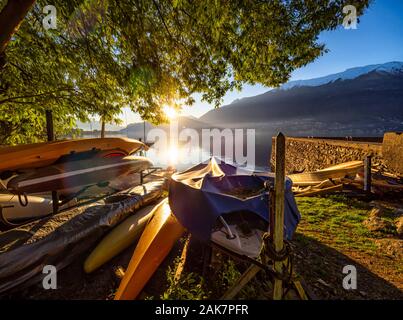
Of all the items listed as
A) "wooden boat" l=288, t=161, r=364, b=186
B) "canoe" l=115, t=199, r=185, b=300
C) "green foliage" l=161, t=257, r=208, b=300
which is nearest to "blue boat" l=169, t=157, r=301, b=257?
"green foliage" l=161, t=257, r=208, b=300

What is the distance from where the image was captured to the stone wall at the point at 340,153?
768 centimetres

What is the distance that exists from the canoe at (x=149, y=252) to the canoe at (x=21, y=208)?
13.5 ft

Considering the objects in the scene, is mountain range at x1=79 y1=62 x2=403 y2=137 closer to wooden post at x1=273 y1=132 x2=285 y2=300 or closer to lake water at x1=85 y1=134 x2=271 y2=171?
lake water at x1=85 y1=134 x2=271 y2=171

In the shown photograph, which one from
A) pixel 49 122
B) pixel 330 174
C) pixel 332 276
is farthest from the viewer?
pixel 330 174

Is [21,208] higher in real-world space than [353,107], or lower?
lower

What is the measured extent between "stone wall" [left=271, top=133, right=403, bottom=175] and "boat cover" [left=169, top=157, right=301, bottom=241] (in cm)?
680

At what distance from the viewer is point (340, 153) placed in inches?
483

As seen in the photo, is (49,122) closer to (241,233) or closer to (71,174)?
(71,174)

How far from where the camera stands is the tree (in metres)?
4.34

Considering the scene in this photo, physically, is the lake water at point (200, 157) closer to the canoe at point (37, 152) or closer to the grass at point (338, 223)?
the grass at point (338, 223)

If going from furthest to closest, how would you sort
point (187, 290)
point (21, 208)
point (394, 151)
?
point (394, 151) < point (21, 208) < point (187, 290)

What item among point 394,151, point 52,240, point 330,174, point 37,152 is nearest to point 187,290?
point 52,240

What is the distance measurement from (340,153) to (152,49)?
1264cm
